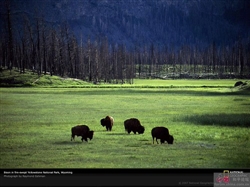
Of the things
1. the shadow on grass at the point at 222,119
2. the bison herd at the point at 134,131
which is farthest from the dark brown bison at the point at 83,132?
the shadow on grass at the point at 222,119

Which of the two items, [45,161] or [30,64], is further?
[30,64]

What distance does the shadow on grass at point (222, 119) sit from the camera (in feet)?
95.5

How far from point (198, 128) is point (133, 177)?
41.4ft

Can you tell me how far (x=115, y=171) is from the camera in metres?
15.0

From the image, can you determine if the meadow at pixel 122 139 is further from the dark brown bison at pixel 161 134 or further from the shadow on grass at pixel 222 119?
the dark brown bison at pixel 161 134

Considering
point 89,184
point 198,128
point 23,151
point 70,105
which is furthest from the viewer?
point 70,105

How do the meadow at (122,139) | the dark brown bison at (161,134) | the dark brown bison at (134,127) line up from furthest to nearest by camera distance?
the dark brown bison at (134,127) → the dark brown bison at (161,134) → the meadow at (122,139)

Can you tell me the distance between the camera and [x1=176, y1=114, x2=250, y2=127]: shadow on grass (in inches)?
1147

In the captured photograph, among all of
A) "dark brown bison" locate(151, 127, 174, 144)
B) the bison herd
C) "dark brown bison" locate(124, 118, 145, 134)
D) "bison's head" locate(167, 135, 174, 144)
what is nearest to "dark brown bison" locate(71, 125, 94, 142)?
Answer: the bison herd

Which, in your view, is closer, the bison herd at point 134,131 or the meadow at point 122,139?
the meadow at point 122,139

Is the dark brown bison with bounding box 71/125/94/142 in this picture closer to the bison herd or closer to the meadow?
the bison herd

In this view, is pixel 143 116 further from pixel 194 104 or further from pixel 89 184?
pixel 89 184

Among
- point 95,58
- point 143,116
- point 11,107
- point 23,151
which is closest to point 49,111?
point 11,107

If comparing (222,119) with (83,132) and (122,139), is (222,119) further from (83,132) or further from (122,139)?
(83,132)
